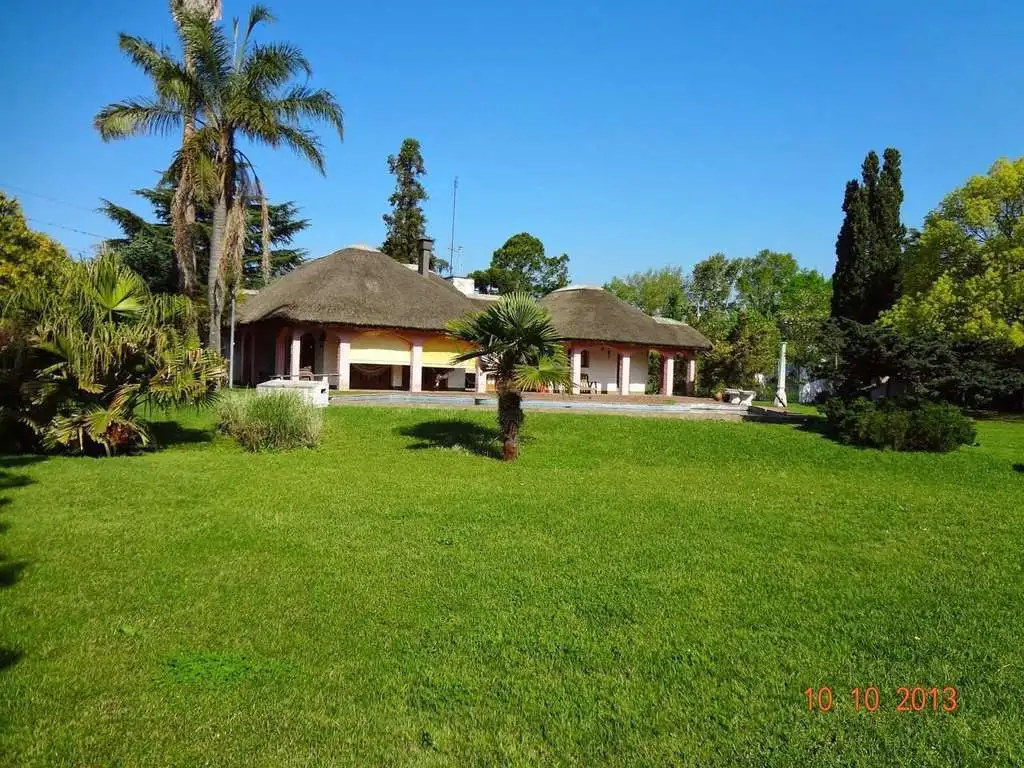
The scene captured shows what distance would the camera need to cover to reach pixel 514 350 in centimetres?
1380

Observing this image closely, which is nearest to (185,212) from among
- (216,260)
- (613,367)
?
(216,260)

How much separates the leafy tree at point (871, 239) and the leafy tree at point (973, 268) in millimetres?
9674

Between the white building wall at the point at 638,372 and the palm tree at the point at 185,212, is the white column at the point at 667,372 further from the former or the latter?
the palm tree at the point at 185,212

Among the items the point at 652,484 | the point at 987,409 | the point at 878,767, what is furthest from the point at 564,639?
the point at 987,409

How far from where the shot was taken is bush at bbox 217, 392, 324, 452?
13.9 meters

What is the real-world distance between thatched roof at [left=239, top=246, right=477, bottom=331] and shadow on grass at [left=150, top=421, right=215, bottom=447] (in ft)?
27.9

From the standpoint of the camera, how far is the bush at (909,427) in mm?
15652

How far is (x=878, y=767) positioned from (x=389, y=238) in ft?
156

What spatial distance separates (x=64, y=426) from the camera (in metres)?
12.1

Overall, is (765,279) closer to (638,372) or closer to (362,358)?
(638,372)

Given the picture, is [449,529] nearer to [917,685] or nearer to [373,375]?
[917,685]

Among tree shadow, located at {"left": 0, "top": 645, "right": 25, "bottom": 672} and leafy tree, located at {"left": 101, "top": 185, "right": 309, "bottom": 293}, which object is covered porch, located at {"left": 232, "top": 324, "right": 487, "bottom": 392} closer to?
leafy tree, located at {"left": 101, "top": 185, "right": 309, "bottom": 293}

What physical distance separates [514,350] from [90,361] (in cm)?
724

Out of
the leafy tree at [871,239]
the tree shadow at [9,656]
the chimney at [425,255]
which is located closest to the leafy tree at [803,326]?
the leafy tree at [871,239]
